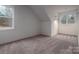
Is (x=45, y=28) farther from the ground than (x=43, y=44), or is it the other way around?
(x=45, y=28)

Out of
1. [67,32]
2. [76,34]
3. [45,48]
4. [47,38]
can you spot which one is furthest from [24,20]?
[76,34]

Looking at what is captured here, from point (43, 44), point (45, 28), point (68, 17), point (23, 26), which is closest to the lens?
point (68, 17)

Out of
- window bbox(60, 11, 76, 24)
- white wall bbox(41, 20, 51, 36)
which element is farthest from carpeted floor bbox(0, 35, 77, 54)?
window bbox(60, 11, 76, 24)

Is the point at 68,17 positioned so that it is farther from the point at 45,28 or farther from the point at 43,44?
the point at 43,44

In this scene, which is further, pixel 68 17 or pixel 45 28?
pixel 45 28

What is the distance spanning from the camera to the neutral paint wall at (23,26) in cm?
176

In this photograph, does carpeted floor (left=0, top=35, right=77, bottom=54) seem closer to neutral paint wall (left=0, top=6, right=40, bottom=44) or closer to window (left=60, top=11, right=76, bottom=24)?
neutral paint wall (left=0, top=6, right=40, bottom=44)

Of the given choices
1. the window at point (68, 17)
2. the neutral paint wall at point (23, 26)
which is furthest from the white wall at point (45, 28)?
the window at point (68, 17)

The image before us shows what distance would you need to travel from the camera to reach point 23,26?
1.97 m

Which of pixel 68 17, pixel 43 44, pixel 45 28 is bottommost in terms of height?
pixel 43 44

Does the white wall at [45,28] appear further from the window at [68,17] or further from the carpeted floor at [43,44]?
the window at [68,17]

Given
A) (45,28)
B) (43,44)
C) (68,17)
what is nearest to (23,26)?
(45,28)

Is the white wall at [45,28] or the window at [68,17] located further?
the white wall at [45,28]

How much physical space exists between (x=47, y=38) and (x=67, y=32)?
39cm
